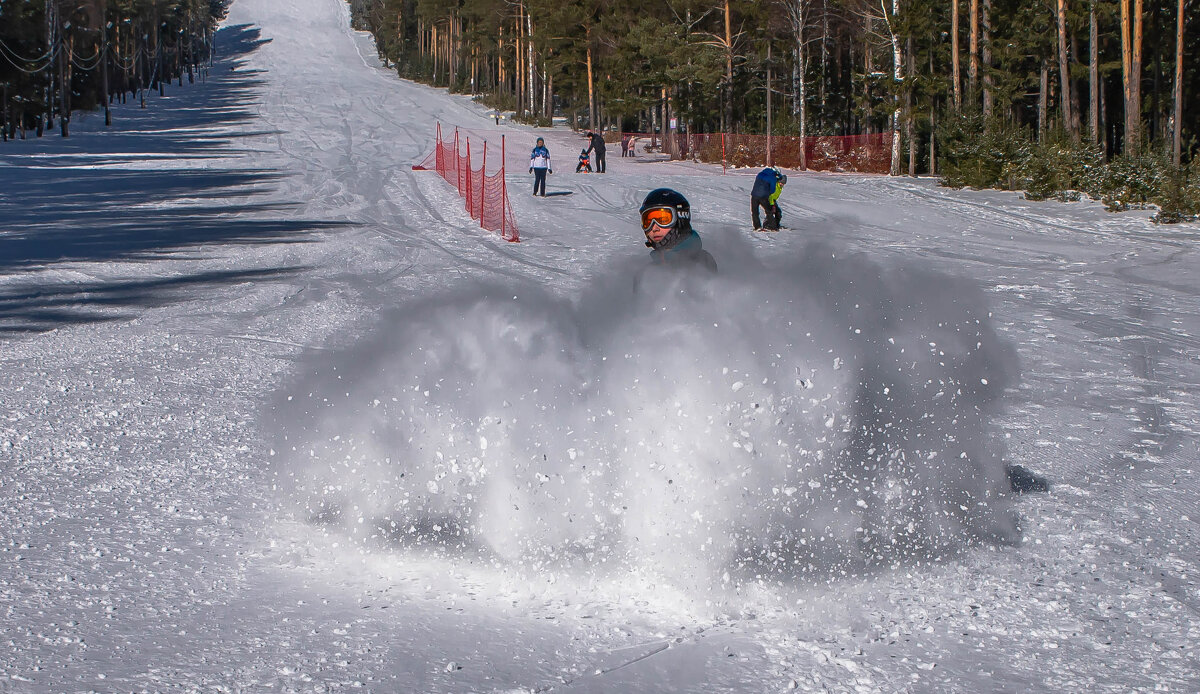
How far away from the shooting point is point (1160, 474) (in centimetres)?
717

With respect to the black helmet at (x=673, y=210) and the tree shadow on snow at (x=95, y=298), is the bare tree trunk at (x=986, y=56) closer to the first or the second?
the tree shadow on snow at (x=95, y=298)

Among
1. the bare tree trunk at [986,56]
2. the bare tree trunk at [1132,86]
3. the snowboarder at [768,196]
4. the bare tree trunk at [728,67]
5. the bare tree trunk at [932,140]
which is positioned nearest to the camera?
the snowboarder at [768,196]

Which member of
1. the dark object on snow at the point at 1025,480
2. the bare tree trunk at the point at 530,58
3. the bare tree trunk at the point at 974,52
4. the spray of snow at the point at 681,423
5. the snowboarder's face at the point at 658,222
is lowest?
the dark object on snow at the point at 1025,480

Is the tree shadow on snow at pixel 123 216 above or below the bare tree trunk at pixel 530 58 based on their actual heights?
below

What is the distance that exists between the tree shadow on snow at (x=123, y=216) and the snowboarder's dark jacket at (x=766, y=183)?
9.09m

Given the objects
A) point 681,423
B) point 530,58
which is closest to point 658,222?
point 681,423

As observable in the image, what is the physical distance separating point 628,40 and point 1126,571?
5214cm

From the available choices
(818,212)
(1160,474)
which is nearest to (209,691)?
(1160,474)

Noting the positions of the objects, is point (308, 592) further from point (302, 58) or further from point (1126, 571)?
point (302, 58)

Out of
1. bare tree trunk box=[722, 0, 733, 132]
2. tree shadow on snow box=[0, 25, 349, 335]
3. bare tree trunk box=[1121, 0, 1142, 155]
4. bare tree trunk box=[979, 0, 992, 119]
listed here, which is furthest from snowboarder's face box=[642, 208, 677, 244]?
bare tree trunk box=[722, 0, 733, 132]

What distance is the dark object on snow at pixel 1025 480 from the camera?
268 inches

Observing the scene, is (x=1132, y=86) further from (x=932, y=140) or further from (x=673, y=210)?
(x=673, y=210)

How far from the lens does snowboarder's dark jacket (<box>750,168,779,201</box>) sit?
22594 millimetres

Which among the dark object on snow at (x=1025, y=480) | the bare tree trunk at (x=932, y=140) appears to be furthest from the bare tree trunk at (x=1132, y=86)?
the dark object on snow at (x=1025, y=480)
